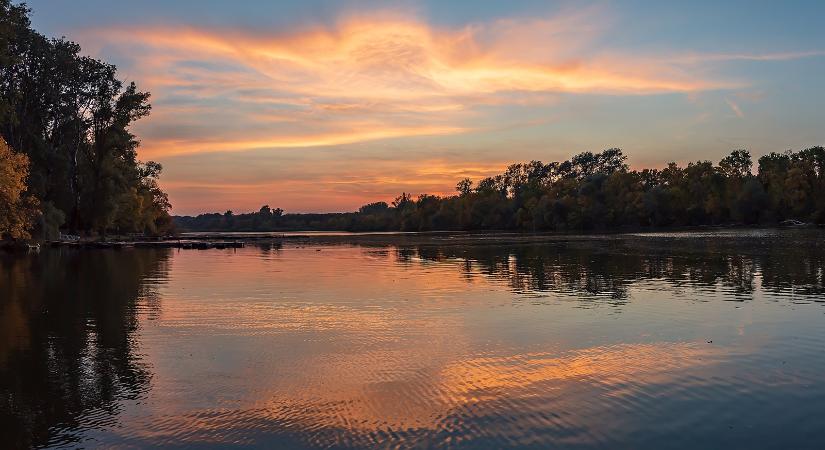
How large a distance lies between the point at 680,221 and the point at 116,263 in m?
159

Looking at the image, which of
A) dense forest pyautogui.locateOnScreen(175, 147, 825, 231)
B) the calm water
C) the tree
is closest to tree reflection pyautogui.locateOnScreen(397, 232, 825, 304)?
the calm water

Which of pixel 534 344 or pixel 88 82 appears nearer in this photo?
pixel 534 344

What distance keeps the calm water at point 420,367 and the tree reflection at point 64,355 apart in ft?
0.24

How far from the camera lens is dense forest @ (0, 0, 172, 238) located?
75.9m

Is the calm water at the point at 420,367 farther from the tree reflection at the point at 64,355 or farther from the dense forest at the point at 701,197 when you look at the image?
the dense forest at the point at 701,197

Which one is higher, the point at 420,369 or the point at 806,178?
the point at 806,178

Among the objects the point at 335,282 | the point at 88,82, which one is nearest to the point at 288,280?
the point at 335,282

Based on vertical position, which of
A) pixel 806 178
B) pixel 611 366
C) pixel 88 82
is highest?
pixel 88 82

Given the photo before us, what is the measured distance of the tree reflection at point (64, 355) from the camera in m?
12.1

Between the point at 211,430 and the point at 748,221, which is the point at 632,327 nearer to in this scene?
the point at 211,430

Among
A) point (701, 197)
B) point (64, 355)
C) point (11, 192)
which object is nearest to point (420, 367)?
point (64, 355)

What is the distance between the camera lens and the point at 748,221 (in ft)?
518

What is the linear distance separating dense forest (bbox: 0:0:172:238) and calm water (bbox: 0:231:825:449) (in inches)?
2097

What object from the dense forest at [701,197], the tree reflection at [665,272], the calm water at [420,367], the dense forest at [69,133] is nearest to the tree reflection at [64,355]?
the calm water at [420,367]
